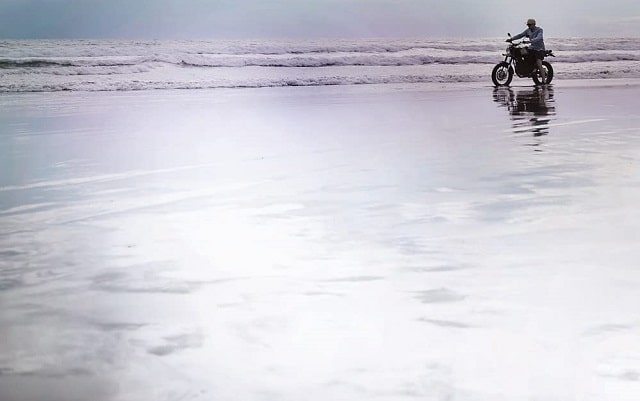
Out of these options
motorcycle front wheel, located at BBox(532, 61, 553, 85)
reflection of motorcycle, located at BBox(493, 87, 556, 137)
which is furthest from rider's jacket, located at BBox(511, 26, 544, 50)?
reflection of motorcycle, located at BBox(493, 87, 556, 137)

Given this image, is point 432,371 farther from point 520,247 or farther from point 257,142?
point 257,142

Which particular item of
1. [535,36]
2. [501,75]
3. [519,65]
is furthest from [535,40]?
[501,75]

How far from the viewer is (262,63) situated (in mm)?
21188

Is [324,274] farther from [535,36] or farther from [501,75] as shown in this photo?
[501,75]

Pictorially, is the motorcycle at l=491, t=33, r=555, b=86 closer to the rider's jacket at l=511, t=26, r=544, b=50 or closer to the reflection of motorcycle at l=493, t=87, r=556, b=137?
the rider's jacket at l=511, t=26, r=544, b=50

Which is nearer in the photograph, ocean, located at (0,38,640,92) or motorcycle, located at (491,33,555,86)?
motorcycle, located at (491,33,555,86)

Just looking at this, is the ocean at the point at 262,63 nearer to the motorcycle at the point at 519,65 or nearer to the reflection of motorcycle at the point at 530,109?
the motorcycle at the point at 519,65

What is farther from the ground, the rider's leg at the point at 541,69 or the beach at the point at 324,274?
the beach at the point at 324,274

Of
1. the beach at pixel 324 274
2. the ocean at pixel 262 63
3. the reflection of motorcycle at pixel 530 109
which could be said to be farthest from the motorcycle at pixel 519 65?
the beach at pixel 324 274

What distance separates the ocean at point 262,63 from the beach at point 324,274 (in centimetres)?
1203

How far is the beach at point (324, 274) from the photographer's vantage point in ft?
4.91

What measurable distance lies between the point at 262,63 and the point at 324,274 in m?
19.3

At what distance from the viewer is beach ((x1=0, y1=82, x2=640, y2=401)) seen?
1496mm

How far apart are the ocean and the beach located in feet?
39.5
